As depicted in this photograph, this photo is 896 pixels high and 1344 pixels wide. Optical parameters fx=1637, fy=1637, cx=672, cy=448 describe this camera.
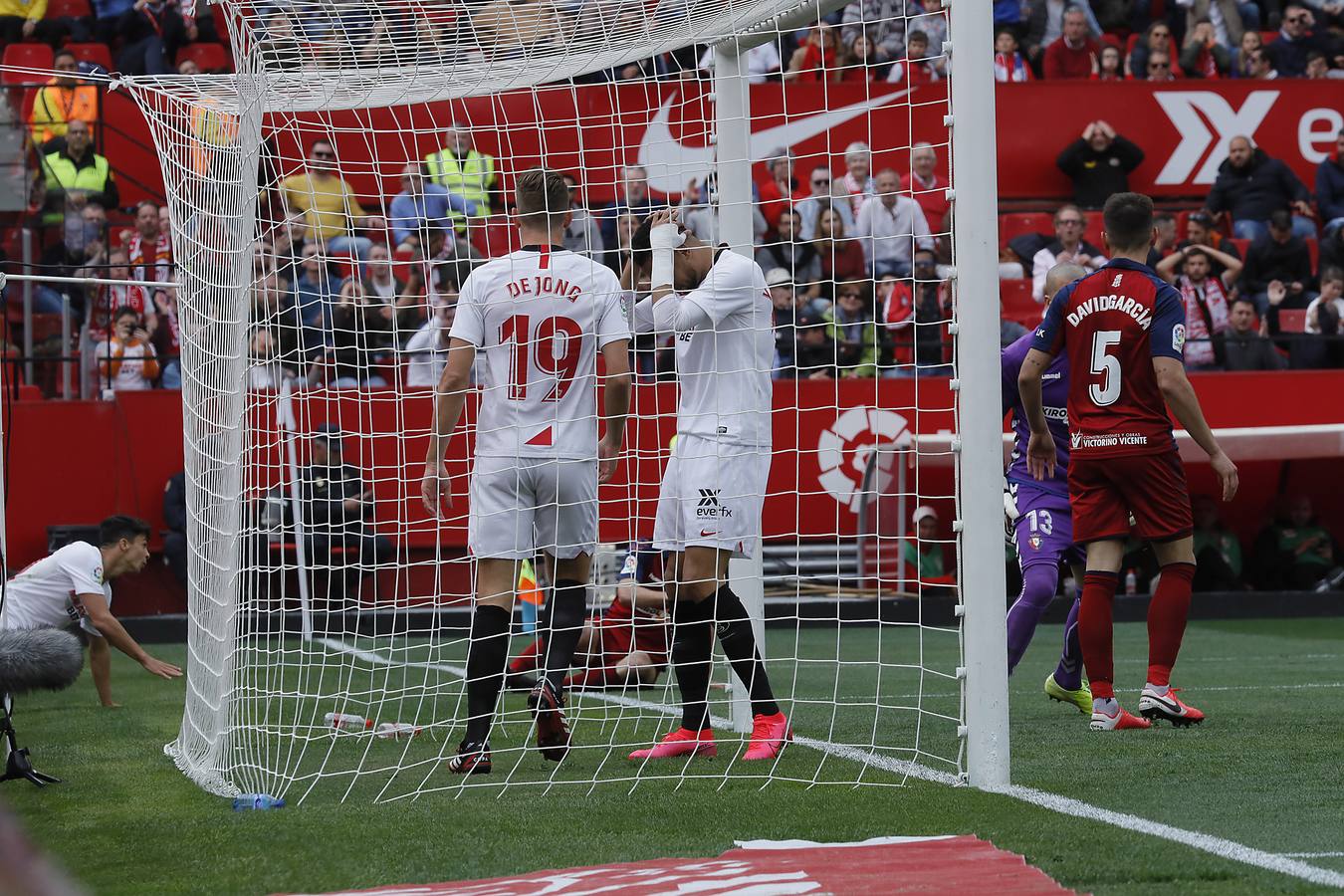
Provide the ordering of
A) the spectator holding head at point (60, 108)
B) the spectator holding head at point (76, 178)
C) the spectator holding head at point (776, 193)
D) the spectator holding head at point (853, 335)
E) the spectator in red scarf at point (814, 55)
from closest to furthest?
the spectator holding head at point (776, 193), the spectator holding head at point (853, 335), the spectator holding head at point (76, 178), the spectator holding head at point (60, 108), the spectator in red scarf at point (814, 55)

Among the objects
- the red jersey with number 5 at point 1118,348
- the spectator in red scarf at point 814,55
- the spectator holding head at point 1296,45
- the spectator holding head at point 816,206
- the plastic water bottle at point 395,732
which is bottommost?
the plastic water bottle at point 395,732

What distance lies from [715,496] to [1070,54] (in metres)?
14.8

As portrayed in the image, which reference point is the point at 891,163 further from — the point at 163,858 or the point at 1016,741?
the point at 163,858

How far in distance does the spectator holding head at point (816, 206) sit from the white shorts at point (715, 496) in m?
6.23

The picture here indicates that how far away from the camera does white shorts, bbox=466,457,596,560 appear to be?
5938mm

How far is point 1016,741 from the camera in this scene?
6.25 metres

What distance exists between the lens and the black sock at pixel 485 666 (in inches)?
229

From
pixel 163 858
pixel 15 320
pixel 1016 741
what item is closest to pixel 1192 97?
pixel 15 320

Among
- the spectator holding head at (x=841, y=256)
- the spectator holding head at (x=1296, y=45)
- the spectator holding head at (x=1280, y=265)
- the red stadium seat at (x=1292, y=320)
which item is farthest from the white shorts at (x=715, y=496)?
the spectator holding head at (x=1296, y=45)

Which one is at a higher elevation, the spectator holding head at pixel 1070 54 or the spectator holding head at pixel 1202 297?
the spectator holding head at pixel 1070 54

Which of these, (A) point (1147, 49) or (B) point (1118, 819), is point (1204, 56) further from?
(B) point (1118, 819)

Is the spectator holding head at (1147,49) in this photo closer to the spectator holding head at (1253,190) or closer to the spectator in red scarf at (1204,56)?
the spectator in red scarf at (1204,56)

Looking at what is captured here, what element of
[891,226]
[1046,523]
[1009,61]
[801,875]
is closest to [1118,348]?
[1046,523]

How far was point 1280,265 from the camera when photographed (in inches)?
671
